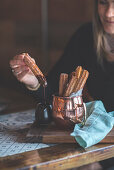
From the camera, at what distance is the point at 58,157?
86cm

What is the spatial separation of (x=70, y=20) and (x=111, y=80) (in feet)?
5.46

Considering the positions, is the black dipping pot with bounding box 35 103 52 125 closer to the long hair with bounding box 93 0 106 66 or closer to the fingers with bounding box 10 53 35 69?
the fingers with bounding box 10 53 35 69

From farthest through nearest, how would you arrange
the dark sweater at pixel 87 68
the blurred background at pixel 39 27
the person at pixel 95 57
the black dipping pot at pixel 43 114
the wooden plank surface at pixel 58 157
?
the blurred background at pixel 39 27
the dark sweater at pixel 87 68
the person at pixel 95 57
the black dipping pot at pixel 43 114
the wooden plank surface at pixel 58 157

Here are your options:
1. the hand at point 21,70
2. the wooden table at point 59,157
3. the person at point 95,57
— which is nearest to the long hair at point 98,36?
the person at point 95,57

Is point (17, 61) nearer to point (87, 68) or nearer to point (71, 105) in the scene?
point (71, 105)

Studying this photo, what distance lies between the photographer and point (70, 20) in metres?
3.03

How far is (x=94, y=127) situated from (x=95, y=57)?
711 millimetres

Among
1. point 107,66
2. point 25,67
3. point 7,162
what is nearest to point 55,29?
point 107,66

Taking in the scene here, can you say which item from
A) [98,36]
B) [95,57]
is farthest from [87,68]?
[98,36]

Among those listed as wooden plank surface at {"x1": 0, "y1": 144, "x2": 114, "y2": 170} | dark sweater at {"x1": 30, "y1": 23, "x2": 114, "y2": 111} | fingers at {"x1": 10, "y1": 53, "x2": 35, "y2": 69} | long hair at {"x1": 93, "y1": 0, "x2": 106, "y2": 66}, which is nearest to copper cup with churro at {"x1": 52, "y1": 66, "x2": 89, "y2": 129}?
wooden plank surface at {"x1": 0, "y1": 144, "x2": 114, "y2": 170}

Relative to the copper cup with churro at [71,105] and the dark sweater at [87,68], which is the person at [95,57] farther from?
the copper cup with churro at [71,105]

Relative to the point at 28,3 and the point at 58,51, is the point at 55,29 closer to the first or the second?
the point at 58,51

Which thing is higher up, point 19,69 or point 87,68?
point 19,69

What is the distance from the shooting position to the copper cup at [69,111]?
102cm
